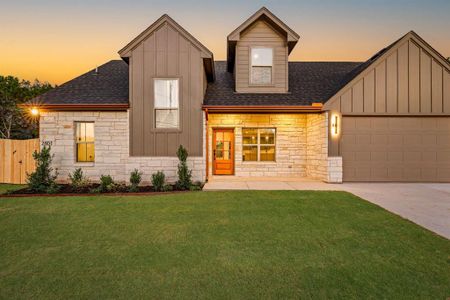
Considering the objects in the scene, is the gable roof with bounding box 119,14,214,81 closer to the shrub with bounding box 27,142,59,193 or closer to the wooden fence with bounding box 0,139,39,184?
the shrub with bounding box 27,142,59,193

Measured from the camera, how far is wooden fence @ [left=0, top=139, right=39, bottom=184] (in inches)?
391

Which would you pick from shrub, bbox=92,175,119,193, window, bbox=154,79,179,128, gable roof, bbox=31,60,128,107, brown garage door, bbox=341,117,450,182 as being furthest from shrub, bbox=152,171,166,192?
brown garage door, bbox=341,117,450,182

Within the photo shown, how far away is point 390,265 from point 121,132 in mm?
9684

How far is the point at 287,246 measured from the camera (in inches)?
144

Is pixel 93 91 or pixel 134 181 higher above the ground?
pixel 93 91

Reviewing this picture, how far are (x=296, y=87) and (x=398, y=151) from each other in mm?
5155

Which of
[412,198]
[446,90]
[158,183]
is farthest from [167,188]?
[446,90]

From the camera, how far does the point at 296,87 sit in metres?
11.6

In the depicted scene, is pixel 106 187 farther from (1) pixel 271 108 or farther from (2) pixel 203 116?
(1) pixel 271 108

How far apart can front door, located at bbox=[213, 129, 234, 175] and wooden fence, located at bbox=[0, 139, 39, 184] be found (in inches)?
305

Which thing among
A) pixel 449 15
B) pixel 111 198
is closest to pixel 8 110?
pixel 111 198

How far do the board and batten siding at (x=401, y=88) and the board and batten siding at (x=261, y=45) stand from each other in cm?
279

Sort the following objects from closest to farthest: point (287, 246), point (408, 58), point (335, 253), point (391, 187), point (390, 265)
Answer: point (390, 265), point (335, 253), point (287, 246), point (391, 187), point (408, 58)

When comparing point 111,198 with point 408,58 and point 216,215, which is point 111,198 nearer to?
point 216,215
